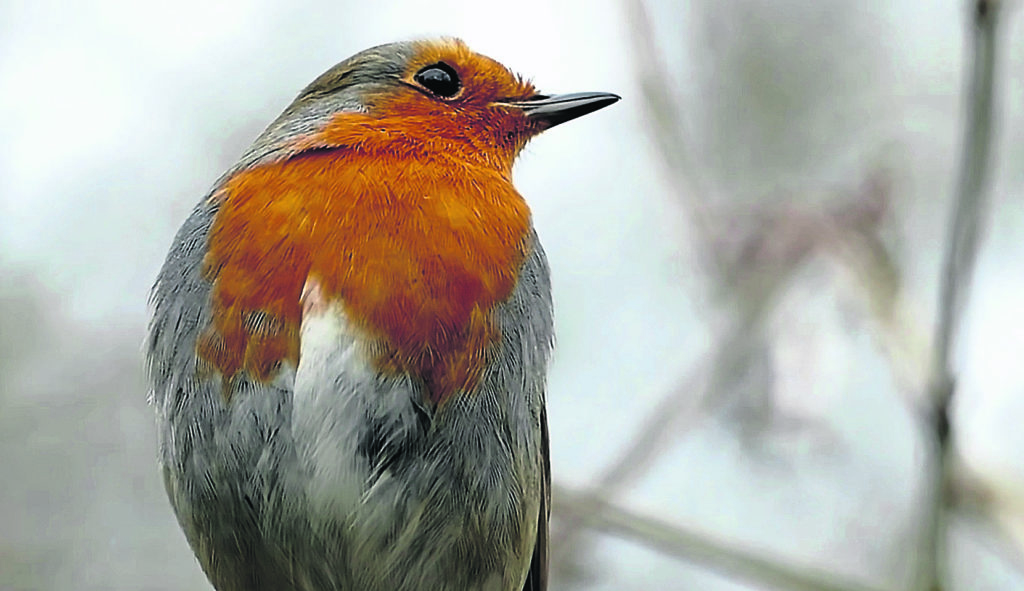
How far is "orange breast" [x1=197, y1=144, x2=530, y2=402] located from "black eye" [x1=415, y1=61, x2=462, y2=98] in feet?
1.79

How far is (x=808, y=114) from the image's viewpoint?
7.02 metres

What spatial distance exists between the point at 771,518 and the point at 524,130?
3575 mm

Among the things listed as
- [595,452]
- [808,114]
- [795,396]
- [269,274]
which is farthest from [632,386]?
[269,274]

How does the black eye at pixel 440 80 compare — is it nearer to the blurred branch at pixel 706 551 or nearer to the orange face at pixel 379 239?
the orange face at pixel 379 239

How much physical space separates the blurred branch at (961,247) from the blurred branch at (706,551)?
34 cm

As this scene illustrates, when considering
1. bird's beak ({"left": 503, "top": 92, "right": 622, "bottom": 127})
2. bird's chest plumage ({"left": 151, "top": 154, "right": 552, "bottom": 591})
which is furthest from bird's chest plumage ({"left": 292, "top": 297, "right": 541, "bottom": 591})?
bird's beak ({"left": 503, "top": 92, "right": 622, "bottom": 127})

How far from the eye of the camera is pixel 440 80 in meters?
3.81

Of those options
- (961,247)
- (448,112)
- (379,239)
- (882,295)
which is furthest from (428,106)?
(961,247)

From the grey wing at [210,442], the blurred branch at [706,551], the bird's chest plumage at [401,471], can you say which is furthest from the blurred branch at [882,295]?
the grey wing at [210,442]

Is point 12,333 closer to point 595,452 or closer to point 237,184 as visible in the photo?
point 595,452

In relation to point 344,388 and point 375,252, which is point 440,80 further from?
point 344,388

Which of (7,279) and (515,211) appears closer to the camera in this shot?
(515,211)

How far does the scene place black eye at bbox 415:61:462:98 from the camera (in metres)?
3.80

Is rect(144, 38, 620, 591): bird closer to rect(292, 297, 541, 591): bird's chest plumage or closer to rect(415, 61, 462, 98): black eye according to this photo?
rect(292, 297, 541, 591): bird's chest plumage
